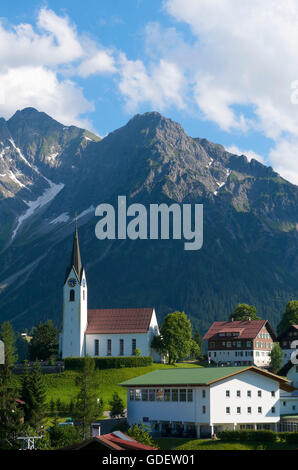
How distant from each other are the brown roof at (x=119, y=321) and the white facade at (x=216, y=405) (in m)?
40.4

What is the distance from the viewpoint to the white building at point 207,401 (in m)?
79.0

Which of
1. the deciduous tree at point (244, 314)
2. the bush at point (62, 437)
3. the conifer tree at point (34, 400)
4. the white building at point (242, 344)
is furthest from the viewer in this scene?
the deciduous tree at point (244, 314)

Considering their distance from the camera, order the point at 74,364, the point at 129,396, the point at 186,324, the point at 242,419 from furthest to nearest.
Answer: the point at 186,324 → the point at 74,364 → the point at 129,396 → the point at 242,419

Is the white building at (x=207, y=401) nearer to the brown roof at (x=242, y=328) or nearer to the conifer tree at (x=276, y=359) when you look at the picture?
the conifer tree at (x=276, y=359)

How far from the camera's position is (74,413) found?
75.9 m

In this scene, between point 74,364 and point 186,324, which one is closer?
point 74,364

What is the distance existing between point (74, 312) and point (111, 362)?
1734cm

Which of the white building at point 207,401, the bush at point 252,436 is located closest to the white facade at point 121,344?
the white building at point 207,401

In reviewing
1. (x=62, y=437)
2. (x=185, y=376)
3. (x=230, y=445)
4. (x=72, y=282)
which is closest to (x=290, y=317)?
(x=72, y=282)

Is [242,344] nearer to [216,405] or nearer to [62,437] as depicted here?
[216,405]

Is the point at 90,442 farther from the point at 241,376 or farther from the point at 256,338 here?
the point at 256,338
